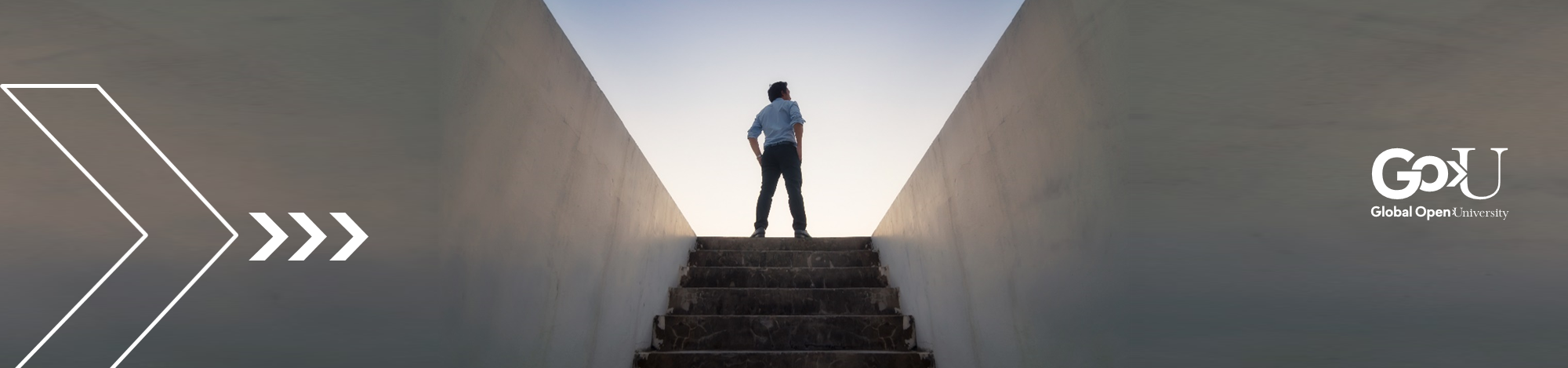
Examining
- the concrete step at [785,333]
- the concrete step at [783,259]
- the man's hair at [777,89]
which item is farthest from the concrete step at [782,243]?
the concrete step at [785,333]

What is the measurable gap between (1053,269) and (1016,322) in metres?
0.31

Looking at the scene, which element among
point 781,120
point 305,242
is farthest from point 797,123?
point 305,242

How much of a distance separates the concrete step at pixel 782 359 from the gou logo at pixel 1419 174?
1708mm

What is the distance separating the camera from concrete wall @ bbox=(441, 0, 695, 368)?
1.31 metres

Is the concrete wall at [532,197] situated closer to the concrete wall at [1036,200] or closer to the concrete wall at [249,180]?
the concrete wall at [249,180]

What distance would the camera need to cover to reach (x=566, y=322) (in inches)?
78.4

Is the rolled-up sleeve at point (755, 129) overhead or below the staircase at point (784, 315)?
overhead

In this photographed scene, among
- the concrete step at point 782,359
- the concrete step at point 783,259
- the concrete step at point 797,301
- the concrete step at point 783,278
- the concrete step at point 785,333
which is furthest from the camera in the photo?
the concrete step at point 783,259

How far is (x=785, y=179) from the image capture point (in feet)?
15.0

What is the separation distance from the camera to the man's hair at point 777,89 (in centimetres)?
465

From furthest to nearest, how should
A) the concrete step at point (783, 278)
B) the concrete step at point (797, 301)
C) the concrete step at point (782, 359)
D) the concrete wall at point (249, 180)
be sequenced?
1. the concrete step at point (783, 278)
2. the concrete step at point (797, 301)
3. the concrete step at point (782, 359)
4. the concrete wall at point (249, 180)

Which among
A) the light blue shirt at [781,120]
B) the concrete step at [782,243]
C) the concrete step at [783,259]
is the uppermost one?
the light blue shirt at [781,120]

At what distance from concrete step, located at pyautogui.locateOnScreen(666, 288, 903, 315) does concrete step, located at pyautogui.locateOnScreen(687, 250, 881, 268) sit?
2.38ft

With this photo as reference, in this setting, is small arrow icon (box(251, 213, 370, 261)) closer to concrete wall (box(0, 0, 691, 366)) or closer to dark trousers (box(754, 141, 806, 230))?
concrete wall (box(0, 0, 691, 366))
